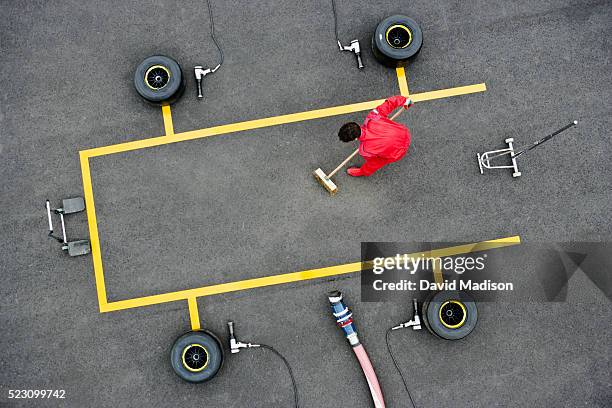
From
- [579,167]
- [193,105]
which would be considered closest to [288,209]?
[193,105]

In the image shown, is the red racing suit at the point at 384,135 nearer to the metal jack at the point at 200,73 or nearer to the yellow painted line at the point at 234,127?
the yellow painted line at the point at 234,127

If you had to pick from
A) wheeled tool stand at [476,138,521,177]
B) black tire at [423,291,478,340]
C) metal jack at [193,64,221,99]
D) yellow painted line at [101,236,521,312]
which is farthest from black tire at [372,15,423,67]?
black tire at [423,291,478,340]

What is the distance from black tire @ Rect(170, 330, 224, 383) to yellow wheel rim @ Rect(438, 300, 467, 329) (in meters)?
2.98

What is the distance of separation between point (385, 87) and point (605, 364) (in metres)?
4.92

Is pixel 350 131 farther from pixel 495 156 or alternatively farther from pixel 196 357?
pixel 196 357

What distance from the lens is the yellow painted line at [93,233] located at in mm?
6453

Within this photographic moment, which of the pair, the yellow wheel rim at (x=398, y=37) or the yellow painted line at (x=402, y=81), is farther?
the yellow painted line at (x=402, y=81)

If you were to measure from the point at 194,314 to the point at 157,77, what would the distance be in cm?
329

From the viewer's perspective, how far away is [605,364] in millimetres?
6504

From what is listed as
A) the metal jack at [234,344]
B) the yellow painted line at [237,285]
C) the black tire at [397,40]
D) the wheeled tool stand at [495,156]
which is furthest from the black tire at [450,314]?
the black tire at [397,40]

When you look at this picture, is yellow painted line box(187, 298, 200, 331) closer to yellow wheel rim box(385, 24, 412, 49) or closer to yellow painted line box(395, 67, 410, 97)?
yellow painted line box(395, 67, 410, 97)

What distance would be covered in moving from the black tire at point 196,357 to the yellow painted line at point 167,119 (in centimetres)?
279

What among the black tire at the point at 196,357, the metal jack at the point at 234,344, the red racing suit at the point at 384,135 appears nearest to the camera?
the red racing suit at the point at 384,135

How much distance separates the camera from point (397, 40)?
260 inches
